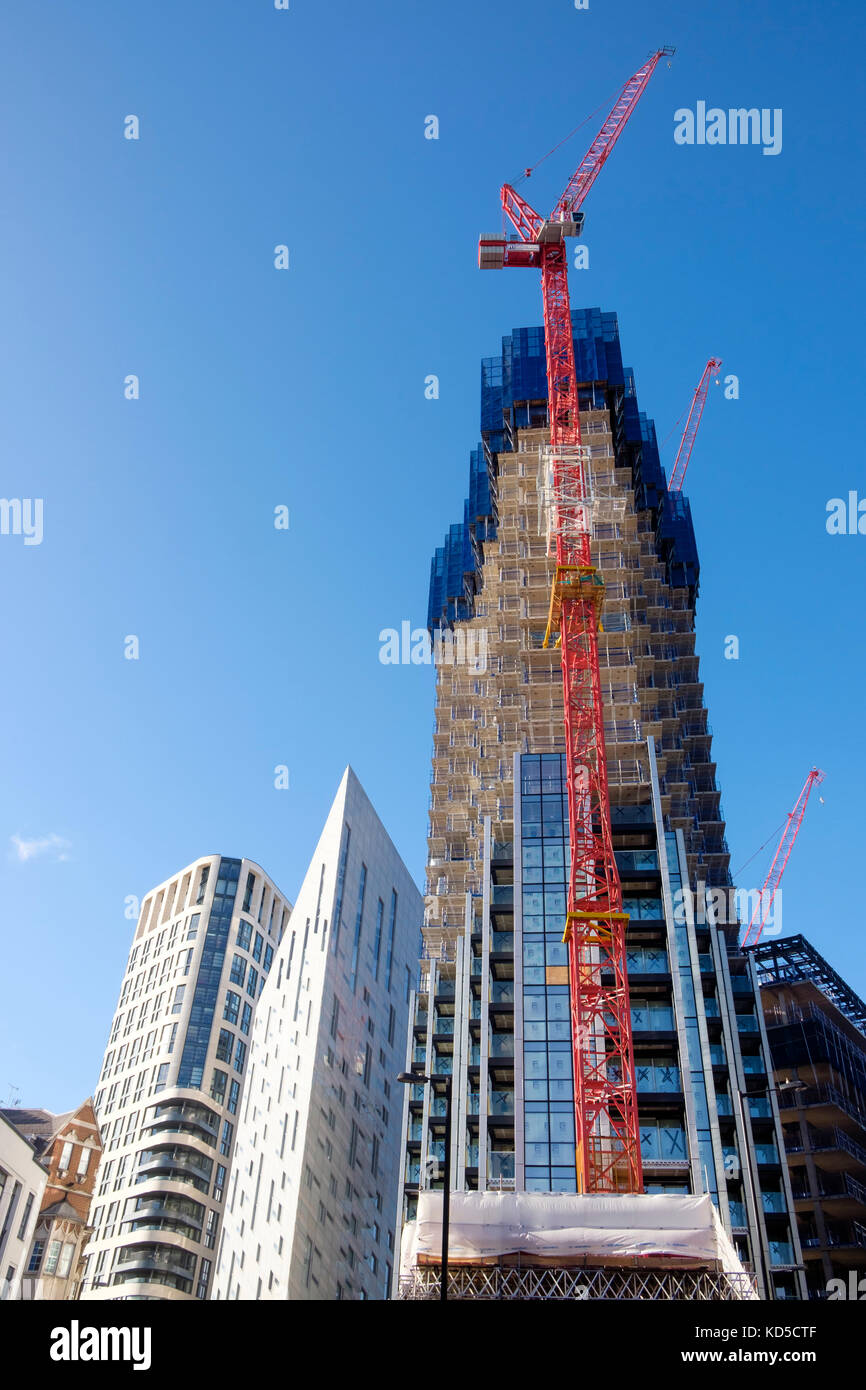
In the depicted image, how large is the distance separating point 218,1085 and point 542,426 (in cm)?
7678

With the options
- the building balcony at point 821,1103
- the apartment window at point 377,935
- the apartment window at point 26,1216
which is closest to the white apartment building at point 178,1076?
the apartment window at point 377,935

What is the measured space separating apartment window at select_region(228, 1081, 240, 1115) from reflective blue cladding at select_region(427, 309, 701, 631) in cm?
5474

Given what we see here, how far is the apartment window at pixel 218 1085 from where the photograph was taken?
122562mm

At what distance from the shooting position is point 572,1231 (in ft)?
128

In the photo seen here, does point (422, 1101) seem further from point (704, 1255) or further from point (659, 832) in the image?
point (704, 1255)

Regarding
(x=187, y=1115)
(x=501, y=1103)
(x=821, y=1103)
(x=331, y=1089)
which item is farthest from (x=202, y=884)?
(x=821, y=1103)

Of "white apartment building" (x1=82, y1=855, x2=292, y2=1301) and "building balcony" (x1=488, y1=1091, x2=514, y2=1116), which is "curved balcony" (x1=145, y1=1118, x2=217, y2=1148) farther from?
"building balcony" (x1=488, y1=1091, x2=514, y2=1116)

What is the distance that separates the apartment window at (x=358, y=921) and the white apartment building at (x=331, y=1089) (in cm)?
19

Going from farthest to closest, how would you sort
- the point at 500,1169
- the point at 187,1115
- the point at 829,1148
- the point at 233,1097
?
the point at 233,1097, the point at 187,1115, the point at 829,1148, the point at 500,1169

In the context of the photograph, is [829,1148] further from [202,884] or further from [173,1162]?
[202,884]

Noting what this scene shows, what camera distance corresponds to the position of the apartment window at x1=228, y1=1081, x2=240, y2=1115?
124012 mm
